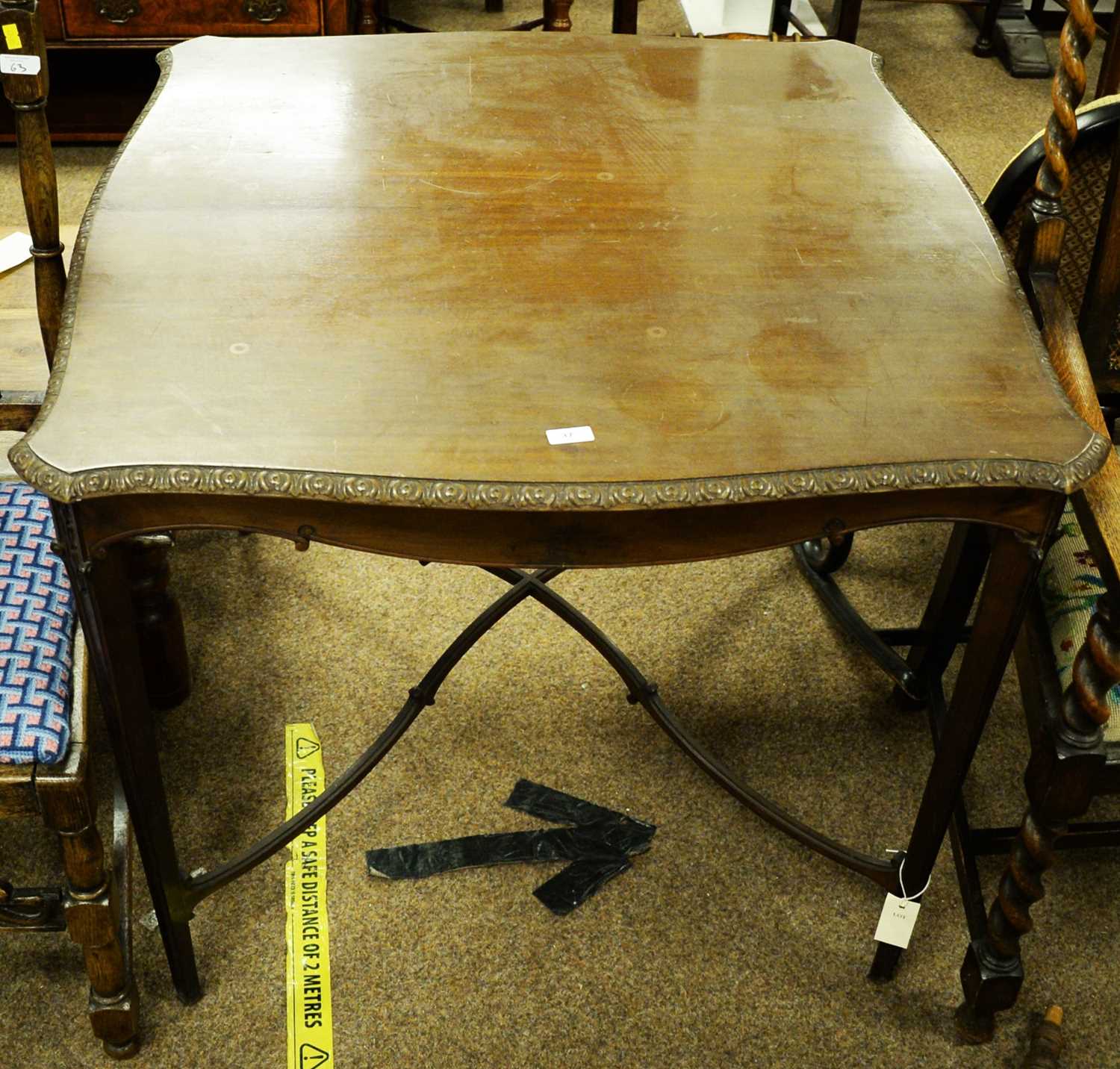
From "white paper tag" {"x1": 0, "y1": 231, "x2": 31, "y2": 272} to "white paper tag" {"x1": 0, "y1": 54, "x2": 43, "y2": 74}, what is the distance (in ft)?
2.26

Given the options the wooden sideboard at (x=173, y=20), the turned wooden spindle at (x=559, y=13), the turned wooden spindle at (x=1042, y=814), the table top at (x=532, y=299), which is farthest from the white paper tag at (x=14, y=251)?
the turned wooden spindle at (x=1042, y=814)

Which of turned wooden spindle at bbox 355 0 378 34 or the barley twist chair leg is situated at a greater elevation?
turned wooden spindle at bbox 355 0 378 34

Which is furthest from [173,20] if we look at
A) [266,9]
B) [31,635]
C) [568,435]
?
[568,435]

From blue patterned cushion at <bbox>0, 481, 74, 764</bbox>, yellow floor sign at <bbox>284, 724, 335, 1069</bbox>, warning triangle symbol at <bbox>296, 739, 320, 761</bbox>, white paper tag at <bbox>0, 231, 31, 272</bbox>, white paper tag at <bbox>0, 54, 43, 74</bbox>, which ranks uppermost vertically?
white paper tag at <bbox>0, 54, 43, 74</bbox>

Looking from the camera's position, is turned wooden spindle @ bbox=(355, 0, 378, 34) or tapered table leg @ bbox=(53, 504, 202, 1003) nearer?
tapered table leg @ bbox=(53, 504, 202, 1003)

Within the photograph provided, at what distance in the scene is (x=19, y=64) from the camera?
137 centimetres

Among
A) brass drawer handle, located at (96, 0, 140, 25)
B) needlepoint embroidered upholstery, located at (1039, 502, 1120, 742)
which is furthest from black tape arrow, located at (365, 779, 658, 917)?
brass drawer handle, located at (96, 0, 140, 25)

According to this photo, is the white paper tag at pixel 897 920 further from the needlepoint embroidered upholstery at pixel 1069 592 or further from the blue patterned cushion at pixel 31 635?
the blue patterned cushion at pixel 31 635

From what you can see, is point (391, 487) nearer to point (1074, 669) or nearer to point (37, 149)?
point (37, 149)

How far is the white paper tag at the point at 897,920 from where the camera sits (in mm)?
1617

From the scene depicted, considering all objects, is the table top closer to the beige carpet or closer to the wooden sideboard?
the beige carpet

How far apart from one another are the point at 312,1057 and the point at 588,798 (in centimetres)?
53

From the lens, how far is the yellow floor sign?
1.60 metres

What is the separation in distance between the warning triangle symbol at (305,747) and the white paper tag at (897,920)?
837 mm
